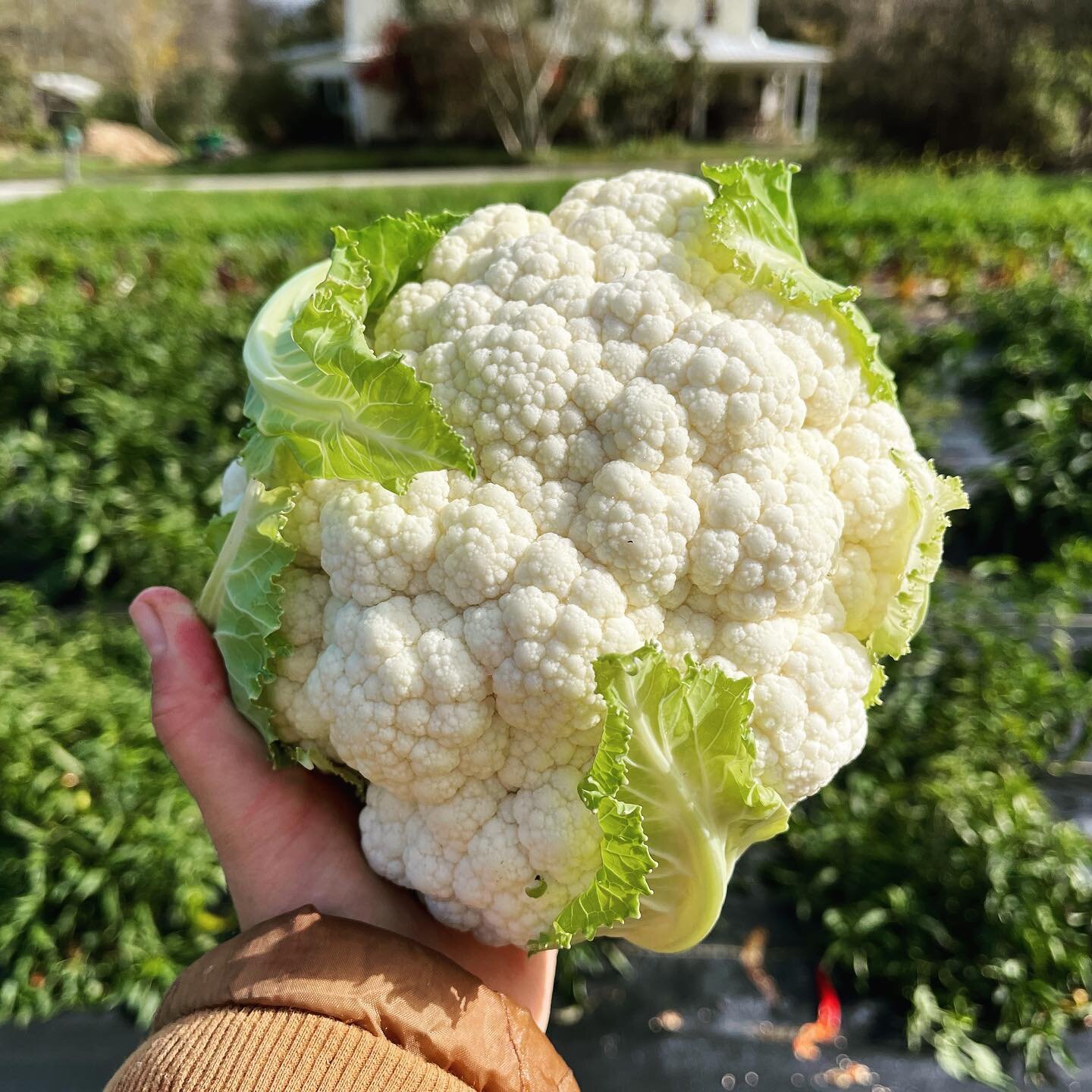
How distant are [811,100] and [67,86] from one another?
2277 cm

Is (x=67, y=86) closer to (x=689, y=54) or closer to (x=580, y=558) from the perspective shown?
(x=689, y=54)

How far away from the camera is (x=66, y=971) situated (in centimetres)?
220

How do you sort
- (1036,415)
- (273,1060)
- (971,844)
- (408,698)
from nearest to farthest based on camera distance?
(273,1060), (408,698), (971,844), (1036,415)

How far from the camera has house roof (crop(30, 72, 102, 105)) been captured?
2581 cm

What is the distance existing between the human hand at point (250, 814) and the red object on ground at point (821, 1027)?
50.2 inches

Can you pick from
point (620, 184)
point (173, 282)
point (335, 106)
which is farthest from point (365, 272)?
point (335, 106)

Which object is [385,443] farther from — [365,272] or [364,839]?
[364,839]

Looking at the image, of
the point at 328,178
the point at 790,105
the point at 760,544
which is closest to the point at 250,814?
the point at 760,544

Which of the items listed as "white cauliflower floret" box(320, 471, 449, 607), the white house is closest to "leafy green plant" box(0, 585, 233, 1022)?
"white cauliflower floret" box(320, 471, 449, 607)

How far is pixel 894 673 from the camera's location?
284cm

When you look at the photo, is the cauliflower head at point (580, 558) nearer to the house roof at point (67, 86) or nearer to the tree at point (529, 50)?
the tree at point (529, 50)

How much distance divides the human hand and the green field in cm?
114

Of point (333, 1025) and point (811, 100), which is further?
point (811, 100)

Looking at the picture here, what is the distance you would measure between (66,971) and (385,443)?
1.97 m
